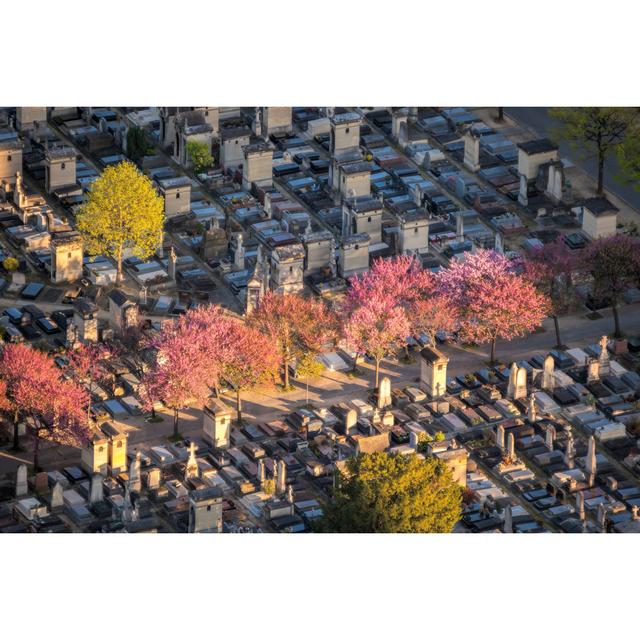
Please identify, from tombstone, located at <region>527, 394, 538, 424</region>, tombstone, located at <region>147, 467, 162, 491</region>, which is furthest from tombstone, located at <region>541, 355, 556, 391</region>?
tombstone, located at <region>147, 467, 162, 491</region>

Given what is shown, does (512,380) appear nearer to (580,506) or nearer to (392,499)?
(580,506)

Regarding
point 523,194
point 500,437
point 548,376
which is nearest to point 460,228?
point 523,194

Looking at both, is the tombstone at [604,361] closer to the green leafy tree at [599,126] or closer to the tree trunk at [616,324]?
the tree trunk at [616,324]

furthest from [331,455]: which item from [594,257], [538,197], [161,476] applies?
[538,197]

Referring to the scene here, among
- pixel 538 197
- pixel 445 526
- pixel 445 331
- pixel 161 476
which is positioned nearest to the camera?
pixel 445 526

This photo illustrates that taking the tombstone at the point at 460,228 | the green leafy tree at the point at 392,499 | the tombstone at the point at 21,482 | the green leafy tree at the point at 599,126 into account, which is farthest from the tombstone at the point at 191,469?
the green leafy tree at the point at 599,126

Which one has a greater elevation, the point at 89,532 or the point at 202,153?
the point at 202,153

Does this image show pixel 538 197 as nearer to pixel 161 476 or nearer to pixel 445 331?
pixel 445 331

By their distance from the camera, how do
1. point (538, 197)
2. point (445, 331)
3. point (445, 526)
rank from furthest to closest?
point (538, 197), point (445, 331), point (445, 526)
